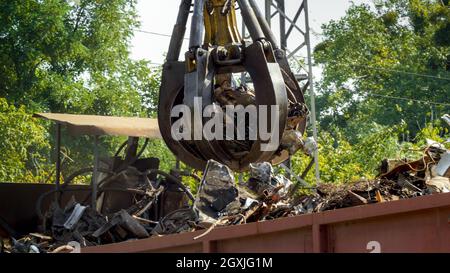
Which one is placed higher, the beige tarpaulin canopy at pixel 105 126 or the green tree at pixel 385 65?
the green tree at pixel 385 65

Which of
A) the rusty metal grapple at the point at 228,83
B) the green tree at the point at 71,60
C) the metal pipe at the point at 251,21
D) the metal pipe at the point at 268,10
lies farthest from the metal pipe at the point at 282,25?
the green tree at the point at 71,60

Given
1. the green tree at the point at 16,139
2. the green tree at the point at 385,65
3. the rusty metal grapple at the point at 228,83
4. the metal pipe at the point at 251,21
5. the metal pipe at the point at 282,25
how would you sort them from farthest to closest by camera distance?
1. the green tree at the point at 385,65
2. the green tree at the point at 16,139
3. the metal pipe at the point at 282,25
4. the metal pipe at the point at 251,21
5. the rusty metal grapple at the point at 228,83

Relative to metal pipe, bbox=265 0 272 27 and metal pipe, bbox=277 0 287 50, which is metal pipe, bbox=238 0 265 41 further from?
metal pipe, bbox=277 0 287 50

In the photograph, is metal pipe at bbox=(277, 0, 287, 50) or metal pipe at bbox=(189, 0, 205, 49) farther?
metal pipe at bbox=(277, 0, 287, 50)

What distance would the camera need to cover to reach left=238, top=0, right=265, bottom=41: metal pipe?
814 cm

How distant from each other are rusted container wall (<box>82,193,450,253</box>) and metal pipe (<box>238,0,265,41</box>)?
9.49 ft

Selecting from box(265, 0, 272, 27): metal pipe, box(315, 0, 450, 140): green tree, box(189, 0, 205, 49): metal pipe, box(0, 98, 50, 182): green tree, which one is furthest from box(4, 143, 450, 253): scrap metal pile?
box(315, 0, 450, 140): green tree

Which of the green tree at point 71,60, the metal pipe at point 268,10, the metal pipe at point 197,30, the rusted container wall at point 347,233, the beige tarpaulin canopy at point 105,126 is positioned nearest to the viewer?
the rusted container wall at point 347,233

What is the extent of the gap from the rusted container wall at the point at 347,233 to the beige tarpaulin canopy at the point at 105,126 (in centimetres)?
395

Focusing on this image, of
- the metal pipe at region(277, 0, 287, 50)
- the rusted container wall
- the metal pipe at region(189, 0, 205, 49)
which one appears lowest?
the rusted container wall

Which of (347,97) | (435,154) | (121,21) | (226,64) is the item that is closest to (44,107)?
(121,21)

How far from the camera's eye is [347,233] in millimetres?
4902

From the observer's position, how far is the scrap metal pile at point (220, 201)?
570 cm

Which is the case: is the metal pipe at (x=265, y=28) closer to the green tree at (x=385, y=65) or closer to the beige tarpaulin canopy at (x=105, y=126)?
the beige tarpaulin canopy at (x=105, y=126)
